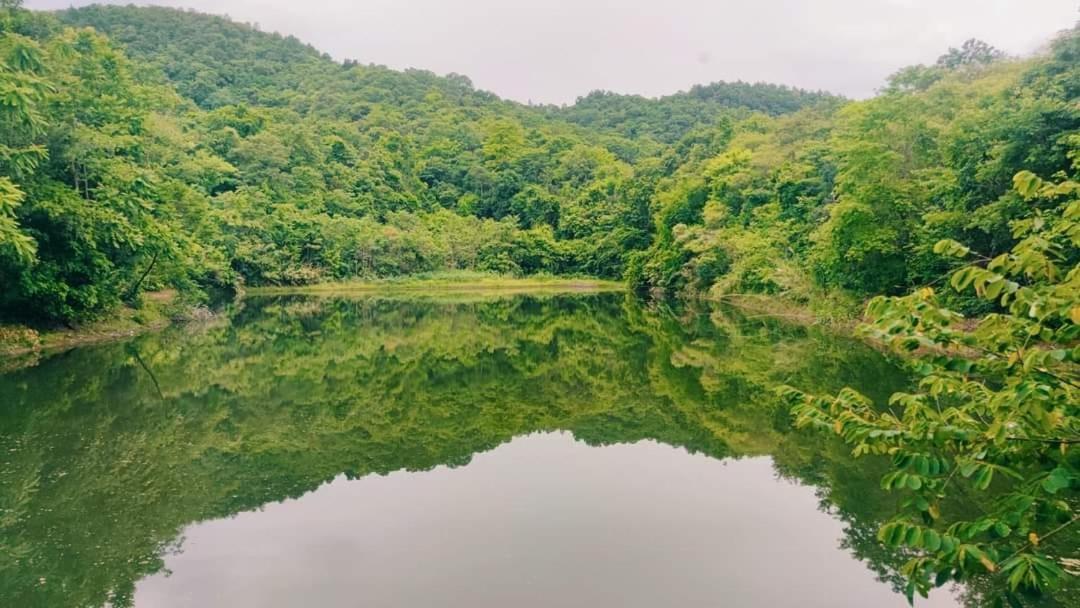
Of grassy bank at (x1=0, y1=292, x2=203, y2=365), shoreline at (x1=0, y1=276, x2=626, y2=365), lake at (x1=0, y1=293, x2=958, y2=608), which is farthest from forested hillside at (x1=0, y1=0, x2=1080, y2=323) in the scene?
lake at (x1=0, y1=293, x2=958, y2=608)

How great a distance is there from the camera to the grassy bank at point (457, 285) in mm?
55188

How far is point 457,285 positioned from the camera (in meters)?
59.9

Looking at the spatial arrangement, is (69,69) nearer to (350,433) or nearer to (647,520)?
(350,433)

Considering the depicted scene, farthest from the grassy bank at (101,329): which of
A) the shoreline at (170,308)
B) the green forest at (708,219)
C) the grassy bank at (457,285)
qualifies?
the grassy bank at (457,285)

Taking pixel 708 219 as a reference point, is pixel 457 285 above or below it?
below

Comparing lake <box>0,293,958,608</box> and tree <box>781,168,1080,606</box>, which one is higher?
tree <box>781,168,1080,606</box>

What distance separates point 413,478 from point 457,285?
1979 inches

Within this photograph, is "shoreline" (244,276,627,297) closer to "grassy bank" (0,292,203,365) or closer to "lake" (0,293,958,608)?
"grassy bank" (0,292,203,365)

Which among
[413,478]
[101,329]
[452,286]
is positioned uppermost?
[413,478]

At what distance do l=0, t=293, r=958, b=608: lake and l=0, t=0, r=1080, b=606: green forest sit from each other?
3.98 ft

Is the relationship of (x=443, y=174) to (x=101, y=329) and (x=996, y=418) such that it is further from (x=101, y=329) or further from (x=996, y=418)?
(x=996, y=418)

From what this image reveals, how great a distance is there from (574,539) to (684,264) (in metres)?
42.7

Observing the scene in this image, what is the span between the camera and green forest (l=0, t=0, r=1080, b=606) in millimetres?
3189

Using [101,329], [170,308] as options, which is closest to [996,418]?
[101,329]
